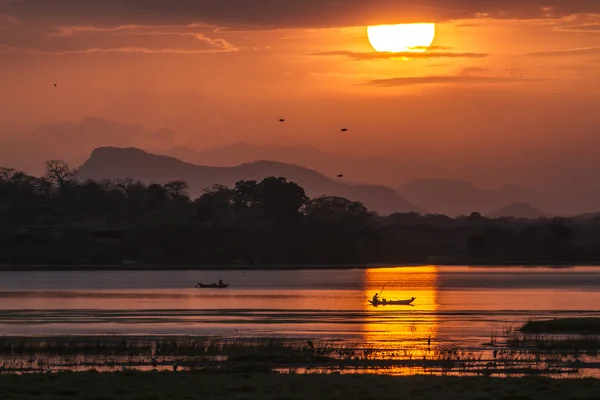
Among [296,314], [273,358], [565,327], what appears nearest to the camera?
[273,358]

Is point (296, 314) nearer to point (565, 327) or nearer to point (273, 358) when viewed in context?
point (565, 327)

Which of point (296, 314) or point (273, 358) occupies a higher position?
point (296, 314)

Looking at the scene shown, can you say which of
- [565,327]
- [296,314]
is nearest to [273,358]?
[565,327]

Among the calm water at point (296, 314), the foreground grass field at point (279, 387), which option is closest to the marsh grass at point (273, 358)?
the foreground grass field at point (279, 387)

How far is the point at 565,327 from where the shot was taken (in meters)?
65.9

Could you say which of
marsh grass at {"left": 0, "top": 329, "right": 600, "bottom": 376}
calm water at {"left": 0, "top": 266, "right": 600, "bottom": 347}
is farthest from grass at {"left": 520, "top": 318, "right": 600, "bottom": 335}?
marsh grass at {"left": 0, "top": 329, "right": 600, "bottom": 376}

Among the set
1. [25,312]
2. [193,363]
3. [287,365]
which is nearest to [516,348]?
[287,365]

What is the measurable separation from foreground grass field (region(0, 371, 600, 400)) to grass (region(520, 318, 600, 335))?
97.6 feet

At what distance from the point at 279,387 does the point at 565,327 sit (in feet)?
121

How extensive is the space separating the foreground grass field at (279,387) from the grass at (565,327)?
1171 inches

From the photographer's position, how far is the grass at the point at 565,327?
64125 mm

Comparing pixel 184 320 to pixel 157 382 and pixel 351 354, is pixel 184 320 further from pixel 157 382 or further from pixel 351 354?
pixel 157 382

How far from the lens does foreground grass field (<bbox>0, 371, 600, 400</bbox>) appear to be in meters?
31.2

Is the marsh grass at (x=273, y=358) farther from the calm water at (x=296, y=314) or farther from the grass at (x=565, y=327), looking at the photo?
the grass at (x=565, y=327)
